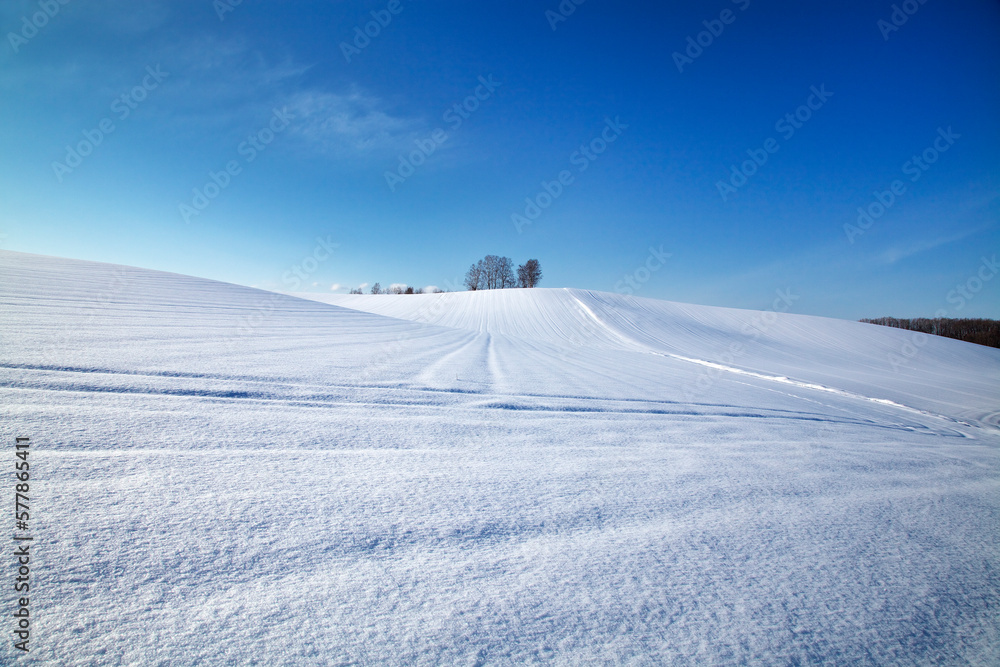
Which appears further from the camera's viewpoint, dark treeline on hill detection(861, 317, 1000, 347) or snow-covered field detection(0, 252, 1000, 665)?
dark treeline on hill detection(861, 317, 1000, 347)

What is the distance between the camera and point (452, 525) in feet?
3.77

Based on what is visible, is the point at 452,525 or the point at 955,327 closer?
the point at 452,525

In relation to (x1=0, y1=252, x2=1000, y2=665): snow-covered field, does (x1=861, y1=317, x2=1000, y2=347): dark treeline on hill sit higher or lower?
higher

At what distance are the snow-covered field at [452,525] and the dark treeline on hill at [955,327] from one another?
3680cm

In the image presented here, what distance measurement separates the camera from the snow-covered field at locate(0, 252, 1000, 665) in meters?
0.79

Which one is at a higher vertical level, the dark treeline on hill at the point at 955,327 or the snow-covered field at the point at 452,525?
the dark treeline on hill at the point at 955,327

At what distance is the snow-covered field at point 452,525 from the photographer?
788mm

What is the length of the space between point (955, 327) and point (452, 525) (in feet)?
152

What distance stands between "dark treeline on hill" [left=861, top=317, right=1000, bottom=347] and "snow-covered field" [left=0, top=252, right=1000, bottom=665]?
3680cm

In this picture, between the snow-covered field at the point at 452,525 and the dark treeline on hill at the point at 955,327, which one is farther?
the dark treeline on hill at the point at 955,327

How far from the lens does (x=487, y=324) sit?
59.6 ft

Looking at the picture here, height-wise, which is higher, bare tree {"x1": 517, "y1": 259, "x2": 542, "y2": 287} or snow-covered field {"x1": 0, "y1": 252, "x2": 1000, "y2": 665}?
bare tree {"x1": 517, "y1": 259, "x2": 542, "y2": 287}

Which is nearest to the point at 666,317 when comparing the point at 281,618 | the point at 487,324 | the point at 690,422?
the point at 487,324

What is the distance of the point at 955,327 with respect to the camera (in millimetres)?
30859
